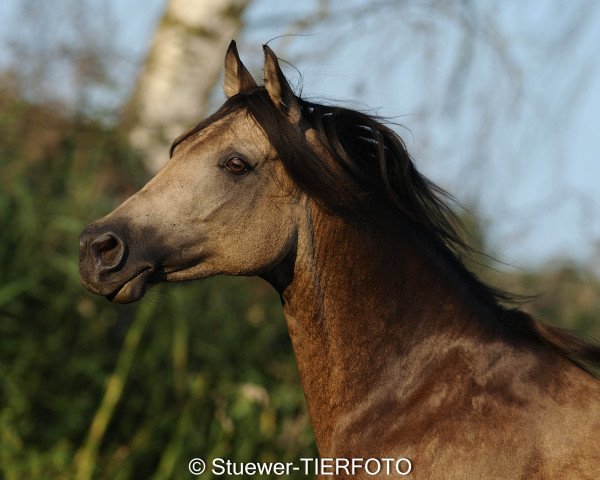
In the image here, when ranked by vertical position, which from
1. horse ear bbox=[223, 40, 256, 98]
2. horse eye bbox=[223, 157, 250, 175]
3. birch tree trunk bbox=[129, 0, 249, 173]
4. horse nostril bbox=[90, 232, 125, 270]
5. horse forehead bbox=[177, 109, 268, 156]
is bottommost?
horse nostril bbox=[90, 232, 125, 270]

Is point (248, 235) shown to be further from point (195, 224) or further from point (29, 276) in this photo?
point (29, 276)

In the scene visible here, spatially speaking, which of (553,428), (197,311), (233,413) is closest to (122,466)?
(233,413)

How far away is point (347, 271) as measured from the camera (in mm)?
2877

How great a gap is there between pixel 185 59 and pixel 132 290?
13.5 feet

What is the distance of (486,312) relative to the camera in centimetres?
293

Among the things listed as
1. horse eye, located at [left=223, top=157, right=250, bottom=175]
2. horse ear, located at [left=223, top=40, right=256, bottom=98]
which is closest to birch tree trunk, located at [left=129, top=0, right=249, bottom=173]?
horse ear, located at [left=223, top=40, right=256, bottom=98]

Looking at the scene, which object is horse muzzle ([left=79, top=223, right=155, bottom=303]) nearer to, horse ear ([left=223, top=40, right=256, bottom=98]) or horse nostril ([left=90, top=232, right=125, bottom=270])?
horse nostril ([left=90, top=232, right=125, bottom=270])

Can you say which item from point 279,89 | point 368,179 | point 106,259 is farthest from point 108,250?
point 368,179

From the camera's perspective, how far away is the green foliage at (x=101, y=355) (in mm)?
5375

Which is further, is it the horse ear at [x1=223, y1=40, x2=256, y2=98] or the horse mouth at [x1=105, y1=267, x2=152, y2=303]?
the horse ear at [x1=223, y1=40, x2=256, y2=98]

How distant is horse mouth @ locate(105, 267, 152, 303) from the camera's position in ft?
9.09

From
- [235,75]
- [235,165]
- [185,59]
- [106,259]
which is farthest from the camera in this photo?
[185,59]

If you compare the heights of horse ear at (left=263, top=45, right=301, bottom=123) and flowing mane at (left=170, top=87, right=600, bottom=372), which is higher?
horse ear at (left=263, top=45, right=301, bottom=123)

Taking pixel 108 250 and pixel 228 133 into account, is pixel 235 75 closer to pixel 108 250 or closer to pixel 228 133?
pixel 228 133
